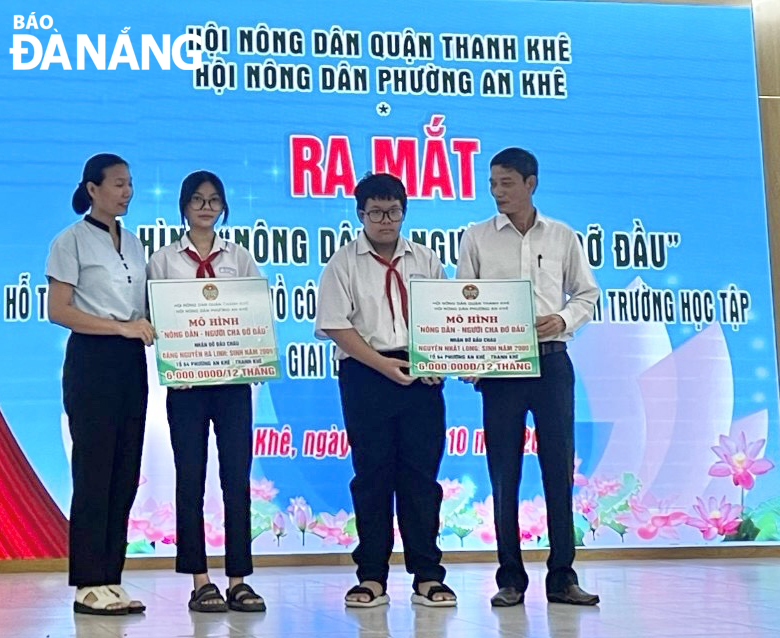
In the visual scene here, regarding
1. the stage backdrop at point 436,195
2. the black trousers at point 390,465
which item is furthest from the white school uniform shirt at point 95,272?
the stage backdrop at point 436,195

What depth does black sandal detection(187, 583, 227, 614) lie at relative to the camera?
3.33m

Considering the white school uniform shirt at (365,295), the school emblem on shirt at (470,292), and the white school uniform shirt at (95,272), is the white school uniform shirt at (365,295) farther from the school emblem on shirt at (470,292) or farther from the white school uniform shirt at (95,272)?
the white school uniform shirt at (95,272)

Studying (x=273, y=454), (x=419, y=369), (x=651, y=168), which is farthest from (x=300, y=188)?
(x=419, y=369)

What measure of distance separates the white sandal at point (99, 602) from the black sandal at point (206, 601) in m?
0.19

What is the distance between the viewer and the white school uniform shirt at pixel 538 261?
11.8ft

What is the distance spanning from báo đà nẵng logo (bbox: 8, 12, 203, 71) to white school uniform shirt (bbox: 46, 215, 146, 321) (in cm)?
188

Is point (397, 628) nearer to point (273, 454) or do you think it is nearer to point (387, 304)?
point (387, 304)

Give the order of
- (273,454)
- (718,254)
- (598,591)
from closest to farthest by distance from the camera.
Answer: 1. (598,591)
2. (273,454)
3. (718,254)

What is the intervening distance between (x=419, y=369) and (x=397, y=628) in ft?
2.60

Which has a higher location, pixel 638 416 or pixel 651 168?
pixel 651 168

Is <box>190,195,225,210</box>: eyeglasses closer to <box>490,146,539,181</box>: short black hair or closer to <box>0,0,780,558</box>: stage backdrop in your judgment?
<box>490,146,539,181</box>: short black hair

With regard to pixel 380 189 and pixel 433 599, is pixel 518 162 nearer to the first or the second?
pixel 380 189

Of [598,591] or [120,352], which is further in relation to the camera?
[598,591]

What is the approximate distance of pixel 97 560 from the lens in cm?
338
